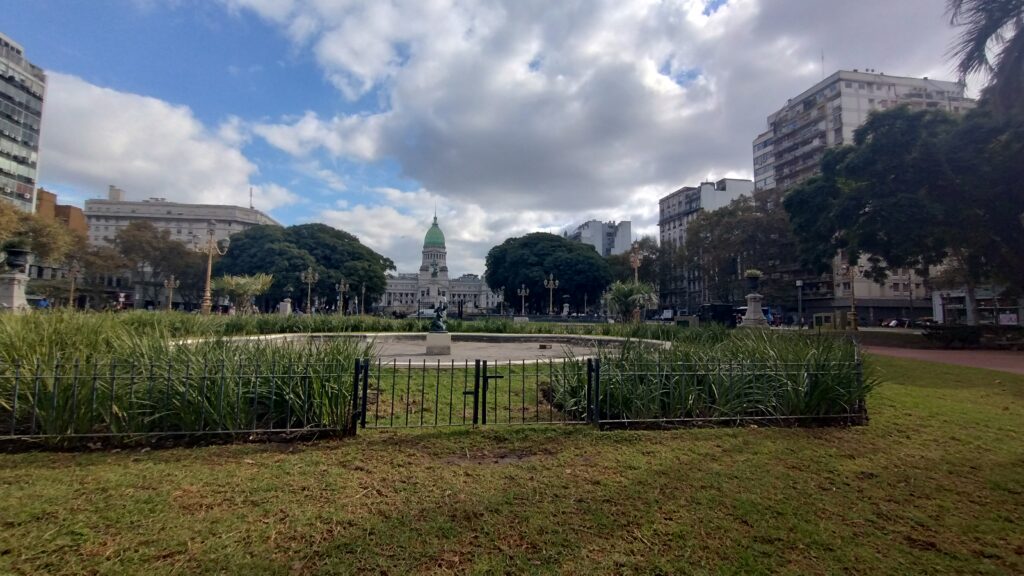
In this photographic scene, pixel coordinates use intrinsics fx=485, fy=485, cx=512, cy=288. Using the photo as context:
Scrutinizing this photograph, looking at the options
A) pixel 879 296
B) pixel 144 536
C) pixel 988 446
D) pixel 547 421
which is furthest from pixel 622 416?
pixel 879 296

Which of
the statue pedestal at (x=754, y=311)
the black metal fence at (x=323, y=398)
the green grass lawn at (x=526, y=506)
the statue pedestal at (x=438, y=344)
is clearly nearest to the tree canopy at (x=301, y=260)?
the statue pedestal at (x=438, y=344)

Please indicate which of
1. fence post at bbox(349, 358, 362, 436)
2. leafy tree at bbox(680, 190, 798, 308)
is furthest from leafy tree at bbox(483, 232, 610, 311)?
fence post at bbox(349, 358, 362, 436)

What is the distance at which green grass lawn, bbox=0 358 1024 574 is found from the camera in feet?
9.56

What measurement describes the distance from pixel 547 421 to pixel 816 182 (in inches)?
1063

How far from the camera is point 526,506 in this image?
3623 millimetres

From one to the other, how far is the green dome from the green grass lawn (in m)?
111

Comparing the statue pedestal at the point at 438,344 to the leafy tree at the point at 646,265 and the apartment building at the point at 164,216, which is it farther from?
the apartment building at the point at 164,216

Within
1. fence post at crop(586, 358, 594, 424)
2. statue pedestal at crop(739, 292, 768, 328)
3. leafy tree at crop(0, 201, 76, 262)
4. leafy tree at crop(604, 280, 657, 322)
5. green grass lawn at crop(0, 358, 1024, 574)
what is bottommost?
green grass lawn at crop(0, 358, 1024, 574)

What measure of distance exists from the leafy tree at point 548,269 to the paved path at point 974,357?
129 feet

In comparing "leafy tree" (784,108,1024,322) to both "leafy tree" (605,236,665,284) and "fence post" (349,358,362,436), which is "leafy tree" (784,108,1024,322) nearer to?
"fence post" (349,358,362,436)

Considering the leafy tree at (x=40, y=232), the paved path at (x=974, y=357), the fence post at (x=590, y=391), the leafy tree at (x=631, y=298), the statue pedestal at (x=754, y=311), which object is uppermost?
the leafy tree at (x=40, y=232)

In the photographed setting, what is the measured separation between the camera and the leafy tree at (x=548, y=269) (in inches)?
2291

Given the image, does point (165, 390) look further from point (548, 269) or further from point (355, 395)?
point (548, 269)

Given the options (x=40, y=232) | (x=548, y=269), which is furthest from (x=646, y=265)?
(x=40, y=232)
